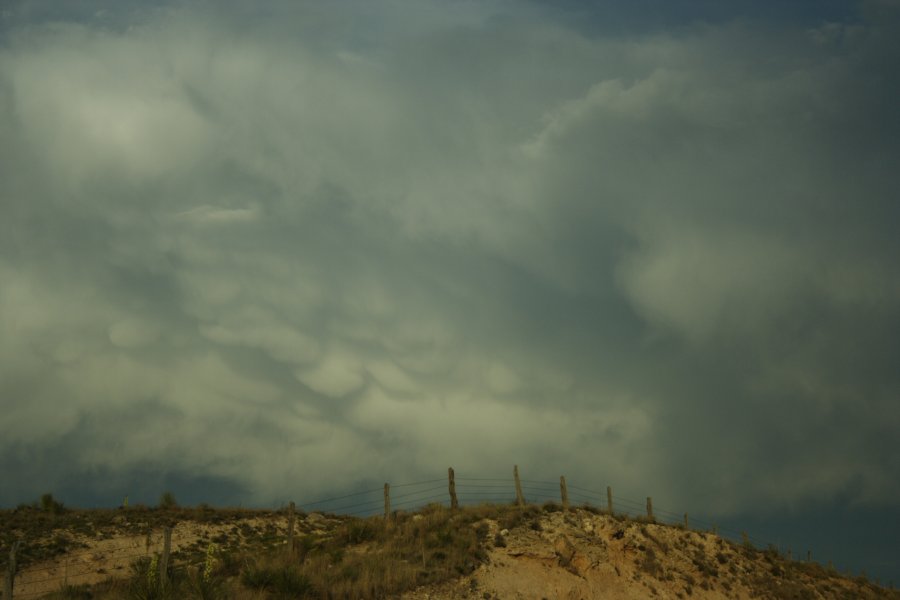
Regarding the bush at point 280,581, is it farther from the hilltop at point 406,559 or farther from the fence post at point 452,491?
the fence post at point 452,491

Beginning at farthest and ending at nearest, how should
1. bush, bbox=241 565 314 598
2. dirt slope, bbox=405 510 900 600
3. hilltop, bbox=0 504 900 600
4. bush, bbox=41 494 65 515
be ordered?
bush, bbox=41 494 65 515 → dirt slope, bbox=405 510 900 600 → hilltop, bbox=0 504 900 600 → bush, bbox=241 565 314 598

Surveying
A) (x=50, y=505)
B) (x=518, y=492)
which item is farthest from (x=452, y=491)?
(x=50, y=505)

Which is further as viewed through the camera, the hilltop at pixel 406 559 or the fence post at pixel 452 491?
the fence post at pixel 452 491

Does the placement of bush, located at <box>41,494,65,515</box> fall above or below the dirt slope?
above

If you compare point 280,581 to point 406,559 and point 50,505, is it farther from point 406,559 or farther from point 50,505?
point 50,505

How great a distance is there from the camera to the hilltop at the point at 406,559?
23.7 m

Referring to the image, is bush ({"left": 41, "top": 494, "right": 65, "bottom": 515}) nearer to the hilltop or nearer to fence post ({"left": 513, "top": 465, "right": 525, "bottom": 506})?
the hilltop

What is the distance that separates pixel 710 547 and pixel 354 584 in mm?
23100

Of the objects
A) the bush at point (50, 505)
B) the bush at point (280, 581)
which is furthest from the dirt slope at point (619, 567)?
the bush at point (50, 505)

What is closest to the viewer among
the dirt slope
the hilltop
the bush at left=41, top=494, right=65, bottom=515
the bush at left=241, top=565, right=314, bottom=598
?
the bush at left=241, top=565, right=314, bottom=598

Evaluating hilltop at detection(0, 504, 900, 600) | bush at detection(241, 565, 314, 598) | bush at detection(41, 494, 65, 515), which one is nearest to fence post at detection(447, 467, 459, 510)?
hilltop at detection(0, 504, 900, 600)

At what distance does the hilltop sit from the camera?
23703 millimetres

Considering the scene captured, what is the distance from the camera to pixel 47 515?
40.2 m

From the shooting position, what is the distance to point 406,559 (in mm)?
27172
